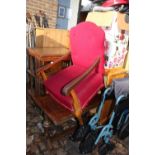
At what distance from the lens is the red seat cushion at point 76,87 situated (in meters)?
1.41

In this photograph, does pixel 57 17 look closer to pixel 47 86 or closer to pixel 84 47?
pixel 84 47

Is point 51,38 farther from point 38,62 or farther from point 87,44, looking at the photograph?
point 87,44

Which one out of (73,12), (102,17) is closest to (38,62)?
(102,17)

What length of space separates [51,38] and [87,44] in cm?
90

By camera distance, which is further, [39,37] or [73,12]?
[73,12]

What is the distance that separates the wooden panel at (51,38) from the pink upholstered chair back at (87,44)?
67 centimetres

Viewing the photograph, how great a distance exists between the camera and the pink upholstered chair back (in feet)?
5.31

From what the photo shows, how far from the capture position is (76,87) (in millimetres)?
1499

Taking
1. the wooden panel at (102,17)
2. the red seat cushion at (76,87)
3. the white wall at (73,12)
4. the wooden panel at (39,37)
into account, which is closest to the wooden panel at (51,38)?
the wooden panel at (39,37)

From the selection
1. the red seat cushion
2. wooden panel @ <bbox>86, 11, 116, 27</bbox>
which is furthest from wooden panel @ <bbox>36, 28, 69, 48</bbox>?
the red seat cushion
